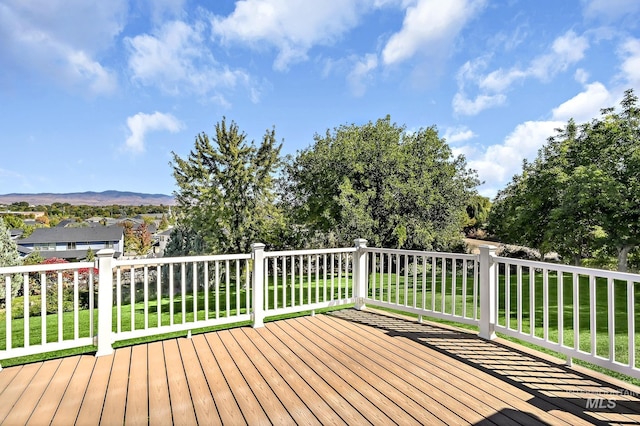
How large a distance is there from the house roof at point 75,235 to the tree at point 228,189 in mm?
29561

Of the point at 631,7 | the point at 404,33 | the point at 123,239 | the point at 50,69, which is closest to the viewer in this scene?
the point at 631,7

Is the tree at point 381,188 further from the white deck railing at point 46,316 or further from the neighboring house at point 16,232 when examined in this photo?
the neighboring house at point 16,232

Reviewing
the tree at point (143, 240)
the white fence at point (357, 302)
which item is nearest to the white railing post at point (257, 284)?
the white fence at point (357, 302)

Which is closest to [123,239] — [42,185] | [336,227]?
[42,185]

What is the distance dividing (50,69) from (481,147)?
17122 millimetres

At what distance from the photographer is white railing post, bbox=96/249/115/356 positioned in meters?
3.06

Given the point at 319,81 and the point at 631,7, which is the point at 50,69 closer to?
the point at 319,81

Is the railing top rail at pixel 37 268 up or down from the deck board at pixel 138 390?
up

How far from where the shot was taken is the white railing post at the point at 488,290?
3.34 m

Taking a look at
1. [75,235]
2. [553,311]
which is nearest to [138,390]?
[553,311]

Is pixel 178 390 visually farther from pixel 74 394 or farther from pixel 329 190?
pixel 329 190

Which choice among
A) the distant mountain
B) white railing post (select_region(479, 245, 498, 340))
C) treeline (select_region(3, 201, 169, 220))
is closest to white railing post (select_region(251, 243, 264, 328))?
white railing post (select_region(479, 245, 498, 340))

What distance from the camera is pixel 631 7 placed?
7.97 metres

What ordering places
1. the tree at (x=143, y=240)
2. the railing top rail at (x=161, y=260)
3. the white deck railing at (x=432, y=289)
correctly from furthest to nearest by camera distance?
the tree at (x=143, y=240) → the white deck railing at (x=432, y=289) → the railing top rail at (x=161, y=260)
